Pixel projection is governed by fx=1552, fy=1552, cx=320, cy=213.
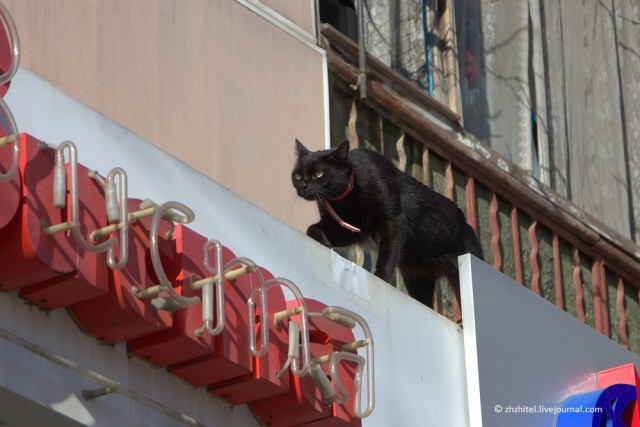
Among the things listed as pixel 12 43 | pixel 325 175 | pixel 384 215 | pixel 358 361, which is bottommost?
pixel 358 361

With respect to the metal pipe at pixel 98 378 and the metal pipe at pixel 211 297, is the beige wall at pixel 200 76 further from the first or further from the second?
the metal pipe at pixel 98 378

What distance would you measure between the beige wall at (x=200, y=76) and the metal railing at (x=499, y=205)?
49 cm

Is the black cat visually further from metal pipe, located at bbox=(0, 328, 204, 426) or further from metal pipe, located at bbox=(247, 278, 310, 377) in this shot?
metal pipe, located at bbox=(0, 328, 204, 426)

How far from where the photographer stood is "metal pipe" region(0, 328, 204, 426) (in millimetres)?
5203

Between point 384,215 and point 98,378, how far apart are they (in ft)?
9.69

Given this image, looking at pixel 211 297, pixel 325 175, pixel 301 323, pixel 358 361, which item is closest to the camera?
pixel 211 297

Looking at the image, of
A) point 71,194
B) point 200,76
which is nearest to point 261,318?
point 71,194

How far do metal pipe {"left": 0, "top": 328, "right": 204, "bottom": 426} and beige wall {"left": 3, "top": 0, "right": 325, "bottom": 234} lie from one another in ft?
8.14

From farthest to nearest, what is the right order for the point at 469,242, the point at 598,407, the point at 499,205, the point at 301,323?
the point at 499,205 → the point at 469,242 → the point at 598,407 → the point at 301,323

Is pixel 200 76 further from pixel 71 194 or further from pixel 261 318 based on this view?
pixel 71 194

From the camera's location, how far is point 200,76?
8711 mm

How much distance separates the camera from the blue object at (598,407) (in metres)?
7.65

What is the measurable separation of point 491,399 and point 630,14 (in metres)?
6.10

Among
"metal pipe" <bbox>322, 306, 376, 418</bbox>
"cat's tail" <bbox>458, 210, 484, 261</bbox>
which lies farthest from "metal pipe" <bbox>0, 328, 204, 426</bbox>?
"cat's tail" <bbox>458, 210, 484, 261</bbox>
